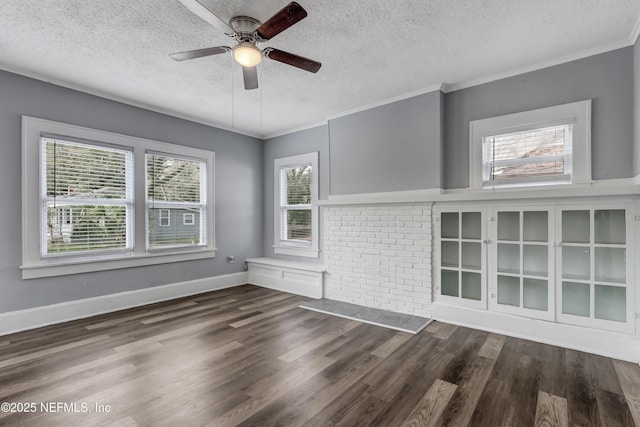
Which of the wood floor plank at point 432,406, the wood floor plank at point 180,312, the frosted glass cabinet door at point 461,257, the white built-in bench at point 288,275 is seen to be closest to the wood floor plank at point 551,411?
the wood floor plank at point 432,406

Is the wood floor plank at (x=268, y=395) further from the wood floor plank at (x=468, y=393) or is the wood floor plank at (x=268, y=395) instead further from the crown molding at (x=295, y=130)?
the crown molding at (x=295, y=130)

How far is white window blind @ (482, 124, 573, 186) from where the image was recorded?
3.11 meters

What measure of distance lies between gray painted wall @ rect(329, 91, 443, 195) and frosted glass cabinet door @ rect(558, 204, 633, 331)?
140 centimetres

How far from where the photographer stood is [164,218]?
4.53m

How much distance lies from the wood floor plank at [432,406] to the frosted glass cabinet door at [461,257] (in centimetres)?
145

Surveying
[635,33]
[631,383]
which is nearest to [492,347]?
[631,383]

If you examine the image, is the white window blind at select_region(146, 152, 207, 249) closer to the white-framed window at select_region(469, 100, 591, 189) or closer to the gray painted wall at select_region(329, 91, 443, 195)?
the gray painted wall at select_region(329, 91, 443, 195)

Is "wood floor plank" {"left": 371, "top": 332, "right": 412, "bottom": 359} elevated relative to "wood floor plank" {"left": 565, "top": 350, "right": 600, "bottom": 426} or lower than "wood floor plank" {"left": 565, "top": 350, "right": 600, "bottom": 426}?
lower

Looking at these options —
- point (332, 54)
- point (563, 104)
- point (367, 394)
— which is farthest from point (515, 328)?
point (332, 54)

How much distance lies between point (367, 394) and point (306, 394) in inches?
16.7

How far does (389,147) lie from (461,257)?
65.5 inches

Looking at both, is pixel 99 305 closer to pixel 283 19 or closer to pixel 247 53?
pixel 247 53

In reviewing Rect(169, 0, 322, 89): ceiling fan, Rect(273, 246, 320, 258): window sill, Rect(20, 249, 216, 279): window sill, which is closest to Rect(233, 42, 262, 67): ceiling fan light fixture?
Rect(169, 0, 322, 89): ceiling fan

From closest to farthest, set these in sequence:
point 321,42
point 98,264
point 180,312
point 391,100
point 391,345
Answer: point 321,42 → point 391,345 → point 98,264 → point 180,312 → point 391,100
